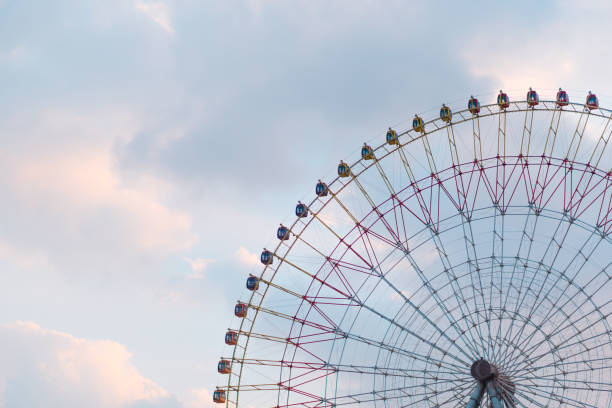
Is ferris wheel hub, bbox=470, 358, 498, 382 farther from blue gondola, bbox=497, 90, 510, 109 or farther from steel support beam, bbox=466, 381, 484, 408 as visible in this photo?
blue gondola, bbox=497, 90, 510, 109

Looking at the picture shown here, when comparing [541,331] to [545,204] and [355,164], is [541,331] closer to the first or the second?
[545,204]

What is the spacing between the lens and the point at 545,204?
235 feet

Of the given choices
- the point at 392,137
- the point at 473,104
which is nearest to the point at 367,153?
the point at 392,137

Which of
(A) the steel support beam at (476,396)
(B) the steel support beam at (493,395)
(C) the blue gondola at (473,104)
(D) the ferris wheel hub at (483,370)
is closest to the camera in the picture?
(B) the steel support beam at (493,395)

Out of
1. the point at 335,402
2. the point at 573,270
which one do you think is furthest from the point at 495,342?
the point at 335,402

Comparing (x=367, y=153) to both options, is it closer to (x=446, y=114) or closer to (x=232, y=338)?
(x=446, y=114)

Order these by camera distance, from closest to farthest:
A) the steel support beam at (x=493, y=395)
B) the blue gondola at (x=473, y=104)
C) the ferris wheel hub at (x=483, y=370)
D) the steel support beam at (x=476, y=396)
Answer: the steel support beam at (x=493, y=395) → the steel support beam at (x=476, y=396) → the ferris wheel hub at (x=483, y=370) → the blue gondola at (x=473, y=104)

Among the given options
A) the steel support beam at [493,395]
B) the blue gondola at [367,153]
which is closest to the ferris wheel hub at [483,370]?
the steel support beam at [493,395]

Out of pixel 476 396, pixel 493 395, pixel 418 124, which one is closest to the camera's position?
pixel 493 395

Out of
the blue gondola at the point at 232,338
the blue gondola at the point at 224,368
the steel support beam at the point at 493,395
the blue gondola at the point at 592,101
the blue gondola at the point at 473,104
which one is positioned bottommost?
the steel support beam at the point at 493,395

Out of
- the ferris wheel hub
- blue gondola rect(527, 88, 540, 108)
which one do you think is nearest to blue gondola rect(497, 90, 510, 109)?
blue gondola rect(527, 88, 540, 108)

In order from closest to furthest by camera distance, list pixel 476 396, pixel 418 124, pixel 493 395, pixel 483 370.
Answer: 1. pixel 493 395
2. pixel 476 396
3. pixel 483 370
4. pixel 418 124

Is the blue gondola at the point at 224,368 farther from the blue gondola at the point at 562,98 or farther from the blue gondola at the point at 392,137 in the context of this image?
the blue gondola at the point at 562,98

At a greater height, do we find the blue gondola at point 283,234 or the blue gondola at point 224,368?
the blue gondola at point 283,234
